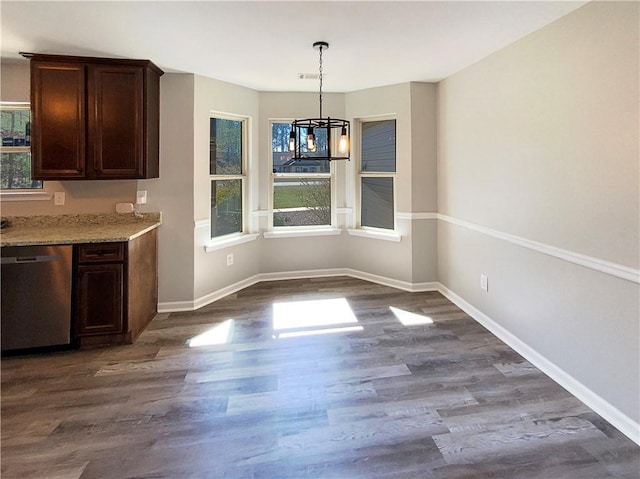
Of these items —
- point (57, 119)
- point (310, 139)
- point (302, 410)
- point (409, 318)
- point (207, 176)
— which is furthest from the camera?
point (207, 176)

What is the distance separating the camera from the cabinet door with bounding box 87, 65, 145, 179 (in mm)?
3465

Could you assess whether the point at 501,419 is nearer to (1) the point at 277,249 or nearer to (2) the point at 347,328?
(2) the point at 347,328

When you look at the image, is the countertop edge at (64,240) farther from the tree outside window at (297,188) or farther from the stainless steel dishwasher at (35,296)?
the tree outside window at (297,188)

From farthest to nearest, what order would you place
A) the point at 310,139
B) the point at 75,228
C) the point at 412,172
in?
the point at 412,172 < the point at 75,228 < the point at 310,139

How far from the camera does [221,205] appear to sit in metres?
4.65

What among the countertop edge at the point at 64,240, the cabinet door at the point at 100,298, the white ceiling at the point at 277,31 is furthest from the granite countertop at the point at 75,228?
the white ceiling at the point at 277,31

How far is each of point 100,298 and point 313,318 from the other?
6.22ft

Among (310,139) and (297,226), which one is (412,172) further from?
(310,139)

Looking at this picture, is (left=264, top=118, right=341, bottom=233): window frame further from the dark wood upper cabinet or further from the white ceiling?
the dark wood upper cabinet

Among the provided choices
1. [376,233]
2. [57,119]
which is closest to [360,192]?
[376,233]

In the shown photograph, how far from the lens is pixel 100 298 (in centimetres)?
321

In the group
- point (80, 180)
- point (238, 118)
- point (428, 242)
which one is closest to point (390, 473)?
point (428, 242)

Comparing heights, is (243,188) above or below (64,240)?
above

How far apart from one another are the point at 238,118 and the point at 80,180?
6.33 feet
